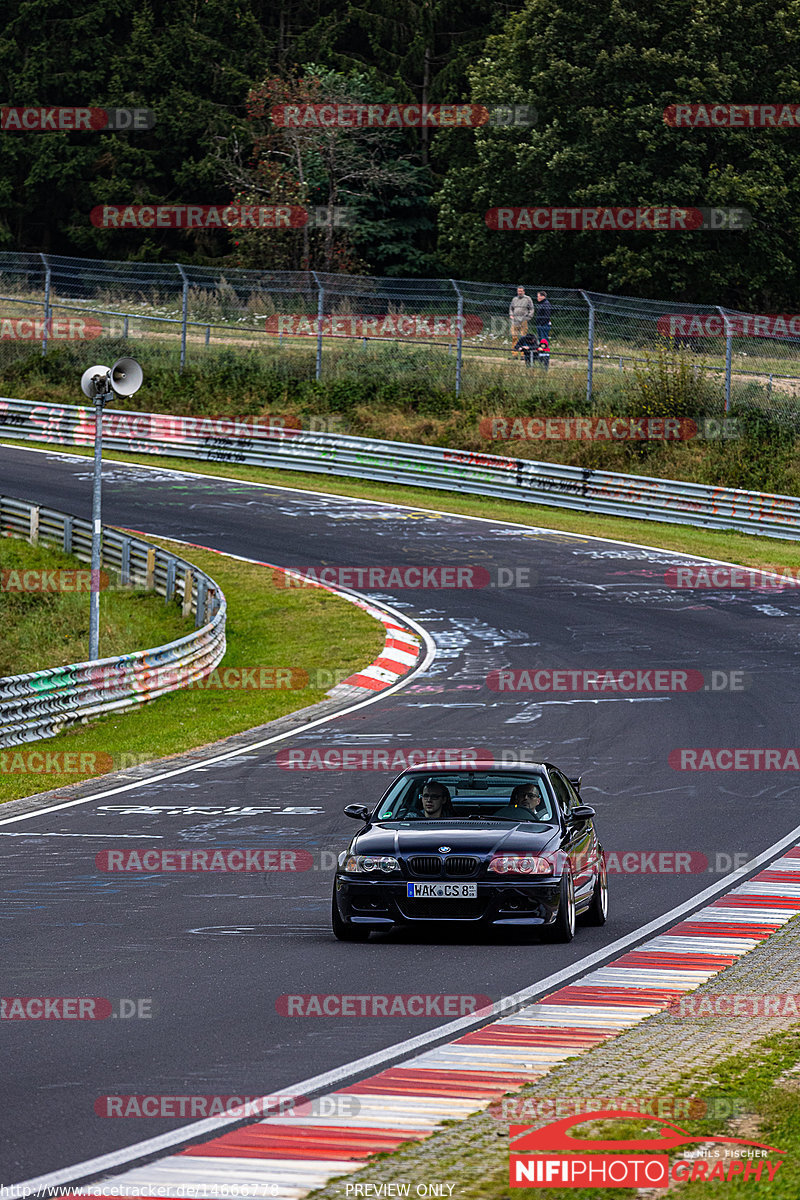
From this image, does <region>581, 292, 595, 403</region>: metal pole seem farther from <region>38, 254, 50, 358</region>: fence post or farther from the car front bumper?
the car front bumper

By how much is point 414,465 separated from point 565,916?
31.4 meters

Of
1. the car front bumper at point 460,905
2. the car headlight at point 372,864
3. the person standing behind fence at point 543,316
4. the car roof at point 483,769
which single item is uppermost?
the person standing behind fence at point 543,316

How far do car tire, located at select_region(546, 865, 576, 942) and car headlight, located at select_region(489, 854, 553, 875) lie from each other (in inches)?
6.5

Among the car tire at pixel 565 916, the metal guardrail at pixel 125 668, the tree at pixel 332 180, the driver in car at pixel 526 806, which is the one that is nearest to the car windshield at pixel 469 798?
the driver in car at pixel 526 806

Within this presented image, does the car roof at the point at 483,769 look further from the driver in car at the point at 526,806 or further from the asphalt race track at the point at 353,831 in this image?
the asphalt race track at the point at 353,831

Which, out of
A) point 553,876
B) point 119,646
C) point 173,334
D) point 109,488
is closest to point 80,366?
Answer: point 173,334

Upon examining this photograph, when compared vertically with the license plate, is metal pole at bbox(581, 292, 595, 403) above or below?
above

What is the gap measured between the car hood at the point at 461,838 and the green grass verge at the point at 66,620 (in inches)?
642

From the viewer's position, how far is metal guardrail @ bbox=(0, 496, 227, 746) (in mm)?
20703

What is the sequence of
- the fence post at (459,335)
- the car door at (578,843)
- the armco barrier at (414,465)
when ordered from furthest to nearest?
the fence post at (459,335), the armco barrier at (414,465), the car door at (578,843)

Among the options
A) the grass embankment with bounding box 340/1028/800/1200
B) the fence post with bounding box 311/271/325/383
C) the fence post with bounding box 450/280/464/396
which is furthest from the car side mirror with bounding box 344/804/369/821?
the fence post with bounding box 311/271/325/383

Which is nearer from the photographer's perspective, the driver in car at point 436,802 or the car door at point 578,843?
the car door at point 578,843

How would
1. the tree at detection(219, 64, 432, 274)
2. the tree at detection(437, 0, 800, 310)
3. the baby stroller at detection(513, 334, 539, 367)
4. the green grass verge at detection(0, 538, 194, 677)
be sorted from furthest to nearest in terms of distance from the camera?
the tree at detection(219, 64, 432, 274), the tree at detection(437, 0, 800, 310), the baby stroller at detection(513, 334, 539, 367), the green grass verge at detection(0, 538, 194, 677)

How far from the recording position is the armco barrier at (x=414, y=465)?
37250mm
